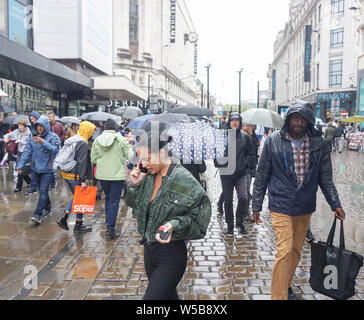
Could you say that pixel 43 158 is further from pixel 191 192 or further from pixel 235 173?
pixel 191 192

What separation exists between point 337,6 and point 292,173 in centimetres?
4341

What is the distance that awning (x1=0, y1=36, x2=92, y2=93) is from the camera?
12.2m

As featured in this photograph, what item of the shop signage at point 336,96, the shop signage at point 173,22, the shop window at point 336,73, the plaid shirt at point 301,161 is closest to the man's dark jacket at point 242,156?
the plaid shirt at point 301,161

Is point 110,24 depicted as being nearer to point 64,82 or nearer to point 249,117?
point 64,82

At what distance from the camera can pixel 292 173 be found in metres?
3.58

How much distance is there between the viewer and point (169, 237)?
2631mm

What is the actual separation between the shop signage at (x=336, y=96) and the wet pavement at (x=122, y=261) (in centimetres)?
3557

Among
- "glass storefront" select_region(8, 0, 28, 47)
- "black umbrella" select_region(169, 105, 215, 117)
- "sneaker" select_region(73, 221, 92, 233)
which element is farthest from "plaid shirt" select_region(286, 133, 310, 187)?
"glass storefront" select_region(8, 0, 28, 47)

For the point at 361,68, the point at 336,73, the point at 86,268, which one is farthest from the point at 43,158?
the point at 336,73

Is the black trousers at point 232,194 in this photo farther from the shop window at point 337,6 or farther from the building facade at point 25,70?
the shop window at point 337,6

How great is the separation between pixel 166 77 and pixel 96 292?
70133 mm

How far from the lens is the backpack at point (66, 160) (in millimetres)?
6066
